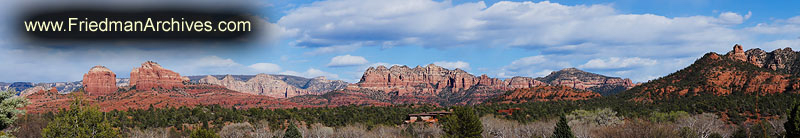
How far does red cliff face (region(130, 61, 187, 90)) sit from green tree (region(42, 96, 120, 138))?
13680 cm

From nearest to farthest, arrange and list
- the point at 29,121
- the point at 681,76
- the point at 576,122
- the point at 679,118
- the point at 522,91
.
Answer: the point at 29,121 < the point at 576,122 < the point at 679,118 < the point at 681,76 < the point at 522,91

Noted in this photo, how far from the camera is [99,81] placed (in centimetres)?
17162

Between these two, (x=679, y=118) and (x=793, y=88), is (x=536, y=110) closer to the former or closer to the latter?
(x=679, y=118)

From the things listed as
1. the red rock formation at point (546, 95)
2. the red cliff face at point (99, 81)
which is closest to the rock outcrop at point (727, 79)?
the red rock formation at point (546, 95)

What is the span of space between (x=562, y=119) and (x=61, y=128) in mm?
37853

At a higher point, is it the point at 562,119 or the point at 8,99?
the point at 8,99

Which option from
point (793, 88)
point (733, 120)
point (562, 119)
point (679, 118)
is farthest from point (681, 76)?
point (562, 119)

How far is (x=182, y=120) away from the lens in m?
82.2

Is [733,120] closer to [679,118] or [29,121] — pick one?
[679,118]

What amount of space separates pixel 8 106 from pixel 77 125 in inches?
167

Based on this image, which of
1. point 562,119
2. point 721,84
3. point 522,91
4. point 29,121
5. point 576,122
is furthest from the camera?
point 522,91

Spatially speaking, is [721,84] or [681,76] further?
[681,76]

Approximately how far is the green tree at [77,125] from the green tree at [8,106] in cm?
242

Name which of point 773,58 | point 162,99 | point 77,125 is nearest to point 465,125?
point 77,125
